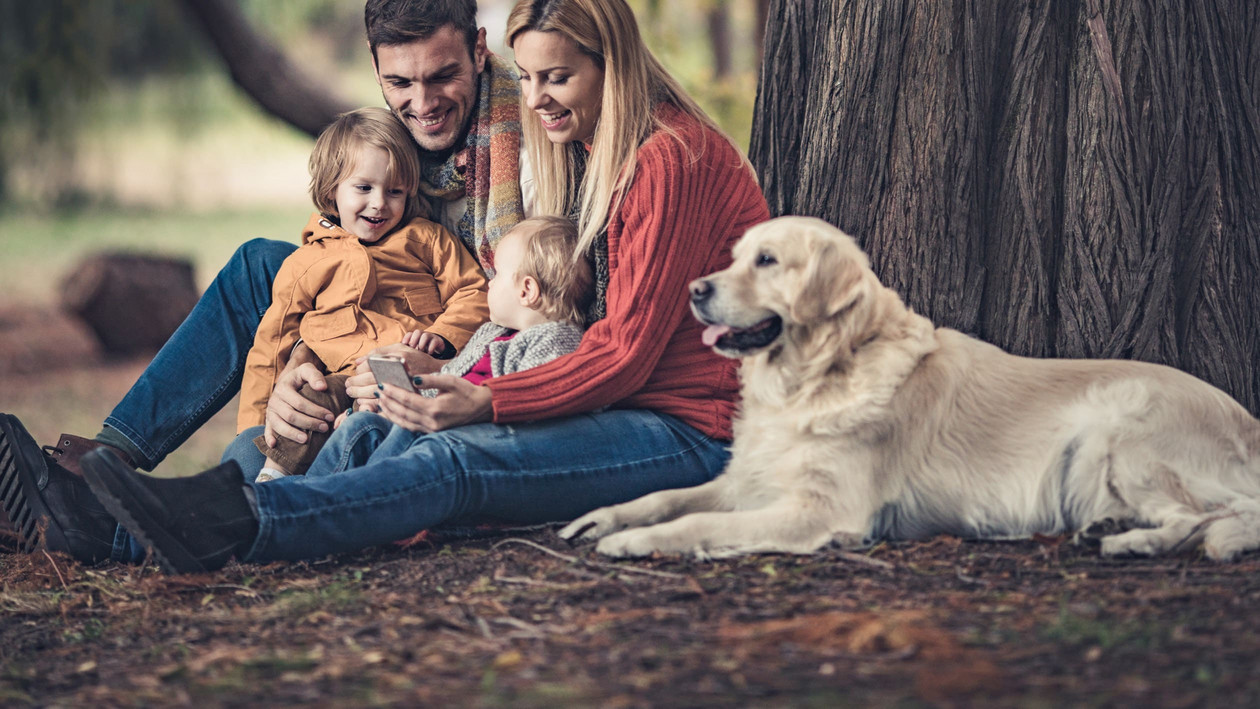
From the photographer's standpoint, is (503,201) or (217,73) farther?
(217,73)

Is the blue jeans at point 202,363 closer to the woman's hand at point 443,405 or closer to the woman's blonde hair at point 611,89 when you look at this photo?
the woman's hand at point 443,405

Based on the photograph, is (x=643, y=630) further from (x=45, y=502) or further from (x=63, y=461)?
(x=63, y=461)

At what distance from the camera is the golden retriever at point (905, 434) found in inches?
126

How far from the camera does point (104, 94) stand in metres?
8.37

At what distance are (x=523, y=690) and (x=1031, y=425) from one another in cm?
182

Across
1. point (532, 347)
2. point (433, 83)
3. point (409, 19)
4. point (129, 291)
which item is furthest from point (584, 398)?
point (129, 291)

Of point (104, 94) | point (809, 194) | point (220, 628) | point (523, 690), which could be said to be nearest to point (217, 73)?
point (104, 94)

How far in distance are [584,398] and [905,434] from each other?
98 centimetres

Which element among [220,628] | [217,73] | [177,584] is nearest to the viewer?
[220,628]

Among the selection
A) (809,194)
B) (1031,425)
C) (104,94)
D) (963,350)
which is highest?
(104,94)

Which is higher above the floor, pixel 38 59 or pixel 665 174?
pixel 38 59

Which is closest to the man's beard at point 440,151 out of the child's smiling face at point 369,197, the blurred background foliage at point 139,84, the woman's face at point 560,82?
the child's smiling face at point 369,197

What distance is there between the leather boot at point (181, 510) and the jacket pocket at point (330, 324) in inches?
41.9

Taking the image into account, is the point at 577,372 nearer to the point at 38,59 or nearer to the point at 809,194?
the point at 809,194
